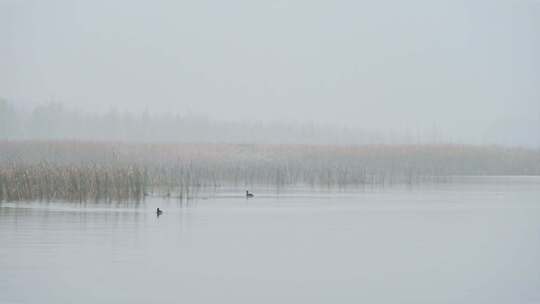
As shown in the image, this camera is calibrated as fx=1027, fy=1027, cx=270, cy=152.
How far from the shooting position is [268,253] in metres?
15.5

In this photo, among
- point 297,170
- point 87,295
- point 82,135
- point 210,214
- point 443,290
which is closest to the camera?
point 87,295

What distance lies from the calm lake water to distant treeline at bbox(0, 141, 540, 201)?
85 centimetres

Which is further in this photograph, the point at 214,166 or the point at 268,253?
the point at 214,166

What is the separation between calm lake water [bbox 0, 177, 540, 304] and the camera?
39.6ft

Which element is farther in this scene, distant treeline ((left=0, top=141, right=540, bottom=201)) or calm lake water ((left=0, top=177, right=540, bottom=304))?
distant treeline ((left=0, top=141, right=540, bottom=201))

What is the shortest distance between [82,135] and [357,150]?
21.7m

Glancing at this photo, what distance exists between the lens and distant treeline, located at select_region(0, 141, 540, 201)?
23.7 meters

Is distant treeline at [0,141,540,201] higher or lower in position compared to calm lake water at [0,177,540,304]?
higher

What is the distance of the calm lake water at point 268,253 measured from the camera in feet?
39.6

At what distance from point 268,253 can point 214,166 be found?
75.0 feet

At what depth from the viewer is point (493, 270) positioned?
560 inches

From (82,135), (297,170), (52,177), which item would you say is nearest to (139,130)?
(82,135)

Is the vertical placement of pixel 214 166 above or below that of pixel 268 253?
above

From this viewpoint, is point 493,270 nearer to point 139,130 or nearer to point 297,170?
point 297,170
